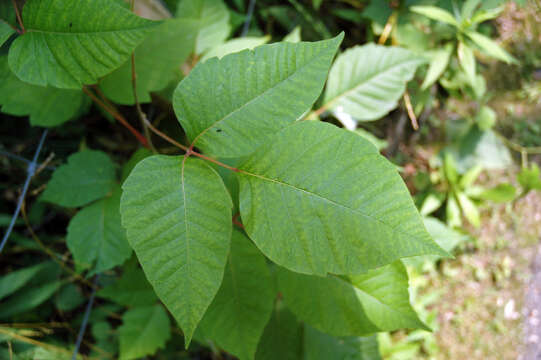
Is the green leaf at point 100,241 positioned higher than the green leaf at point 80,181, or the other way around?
the green leaf at point 80,181

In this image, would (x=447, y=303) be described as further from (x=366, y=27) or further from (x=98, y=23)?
(x=98, y=23)

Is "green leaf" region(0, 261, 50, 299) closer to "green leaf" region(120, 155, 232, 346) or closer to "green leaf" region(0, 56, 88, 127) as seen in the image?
"green leaf" region(0, 56, 88, 127)

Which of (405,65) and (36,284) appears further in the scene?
(36,284)

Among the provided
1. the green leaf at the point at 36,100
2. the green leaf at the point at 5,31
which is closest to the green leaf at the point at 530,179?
the green leaf at the point at 36,100

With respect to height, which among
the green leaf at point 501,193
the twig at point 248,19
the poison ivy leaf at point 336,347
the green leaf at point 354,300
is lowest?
the poison ivy leaf at point 336,347

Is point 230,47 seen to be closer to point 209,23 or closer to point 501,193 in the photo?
point 209,23

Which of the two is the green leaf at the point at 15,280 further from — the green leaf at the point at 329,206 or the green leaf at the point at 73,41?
the green leaf at the point at 329,206

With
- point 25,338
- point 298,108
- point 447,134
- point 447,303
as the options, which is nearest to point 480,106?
point 447,134
